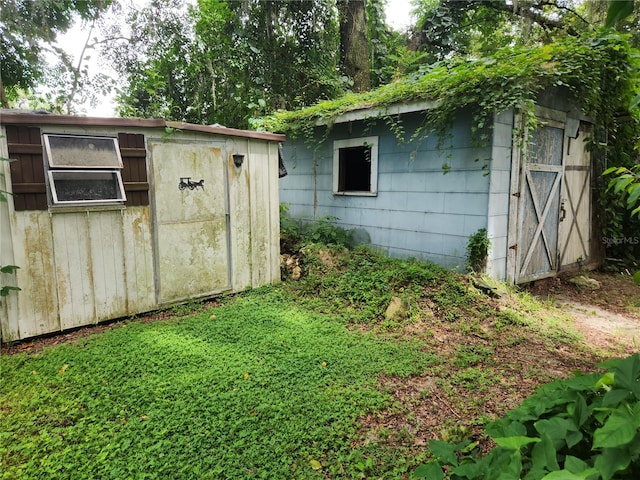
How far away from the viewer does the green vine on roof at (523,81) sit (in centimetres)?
432

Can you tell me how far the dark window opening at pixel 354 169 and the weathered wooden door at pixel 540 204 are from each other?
2359 mm

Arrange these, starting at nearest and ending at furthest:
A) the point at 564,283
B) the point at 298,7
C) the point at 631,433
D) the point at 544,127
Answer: the point at 631,433, the point at 544,127, the point at 564,283, the point at 298,7

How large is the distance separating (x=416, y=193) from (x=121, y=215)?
3.86 meters

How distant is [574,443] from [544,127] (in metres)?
5.25

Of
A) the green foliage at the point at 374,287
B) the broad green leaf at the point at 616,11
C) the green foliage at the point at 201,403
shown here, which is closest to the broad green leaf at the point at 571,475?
the broad green leaf at the point at 616,11

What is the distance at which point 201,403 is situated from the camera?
263 cm

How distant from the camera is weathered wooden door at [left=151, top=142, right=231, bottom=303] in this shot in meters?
4.37

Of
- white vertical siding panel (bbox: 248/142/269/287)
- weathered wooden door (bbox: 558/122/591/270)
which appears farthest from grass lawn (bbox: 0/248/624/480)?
weathered wooden door (bbox: 558/122/591/270)

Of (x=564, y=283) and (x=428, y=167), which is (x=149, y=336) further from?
(x=564, y=283)

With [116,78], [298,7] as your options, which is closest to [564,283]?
[298,7]

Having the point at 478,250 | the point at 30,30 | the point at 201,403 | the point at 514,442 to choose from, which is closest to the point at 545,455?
the point at 514,442

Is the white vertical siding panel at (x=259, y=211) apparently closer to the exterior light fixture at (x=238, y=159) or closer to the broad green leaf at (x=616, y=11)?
the exterior light fixture at (x=238, y=159)

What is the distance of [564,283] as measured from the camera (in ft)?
18.8

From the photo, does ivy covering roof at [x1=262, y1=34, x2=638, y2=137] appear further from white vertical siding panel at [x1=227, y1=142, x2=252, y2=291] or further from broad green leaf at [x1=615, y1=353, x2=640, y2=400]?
broad green leaf at [x1=615, y1=353, x2=640, y2=400]
